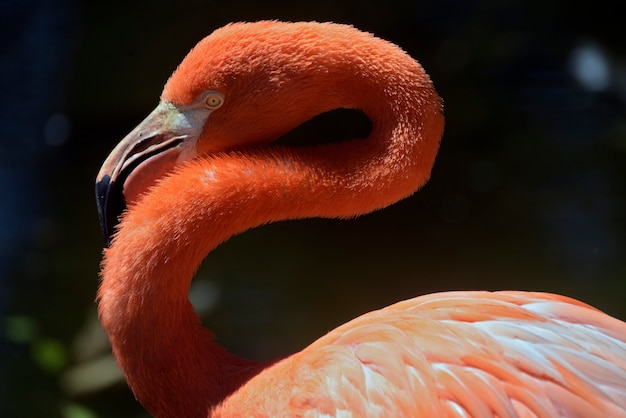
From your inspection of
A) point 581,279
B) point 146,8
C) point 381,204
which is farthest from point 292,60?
point 581,279

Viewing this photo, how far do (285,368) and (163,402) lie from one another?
27 cm

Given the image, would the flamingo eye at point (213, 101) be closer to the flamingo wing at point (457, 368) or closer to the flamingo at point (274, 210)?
the flamingo at point (274, 210)

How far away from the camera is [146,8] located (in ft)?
8.93

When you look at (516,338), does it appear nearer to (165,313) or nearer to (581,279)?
(165,313)

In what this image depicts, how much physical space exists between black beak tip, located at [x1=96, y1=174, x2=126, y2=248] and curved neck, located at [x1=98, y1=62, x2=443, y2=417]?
6cm

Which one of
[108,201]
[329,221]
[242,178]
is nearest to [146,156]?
[108,201]

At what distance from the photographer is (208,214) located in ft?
4.27

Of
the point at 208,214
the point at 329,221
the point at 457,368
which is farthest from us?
the point at 329,221

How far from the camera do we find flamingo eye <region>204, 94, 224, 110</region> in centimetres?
136

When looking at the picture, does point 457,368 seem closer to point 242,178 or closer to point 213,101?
point 242,178

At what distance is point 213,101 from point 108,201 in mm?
308

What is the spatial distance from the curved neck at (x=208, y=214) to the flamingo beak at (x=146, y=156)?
57 millimetres

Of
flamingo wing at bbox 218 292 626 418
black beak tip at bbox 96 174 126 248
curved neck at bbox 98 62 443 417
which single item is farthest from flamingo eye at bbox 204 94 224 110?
flamingo wing at bbox 218 292 626 418

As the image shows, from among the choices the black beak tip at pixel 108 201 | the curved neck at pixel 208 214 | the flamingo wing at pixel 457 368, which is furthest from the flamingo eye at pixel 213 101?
the flamingo wing at pixel 457 368
